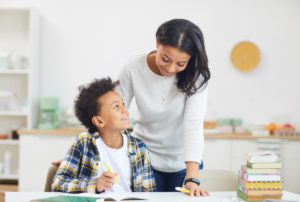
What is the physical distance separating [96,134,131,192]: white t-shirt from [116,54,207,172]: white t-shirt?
0.62 feet

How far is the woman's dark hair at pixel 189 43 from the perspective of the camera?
191 cm

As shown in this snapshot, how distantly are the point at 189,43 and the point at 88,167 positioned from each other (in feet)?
2.16

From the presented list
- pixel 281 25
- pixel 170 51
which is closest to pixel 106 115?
pixel 170 51

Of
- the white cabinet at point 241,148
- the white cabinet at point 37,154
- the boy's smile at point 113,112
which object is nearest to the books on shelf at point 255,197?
the boy's smile at point 113,112

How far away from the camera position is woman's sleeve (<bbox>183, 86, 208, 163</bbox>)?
6.88 feet

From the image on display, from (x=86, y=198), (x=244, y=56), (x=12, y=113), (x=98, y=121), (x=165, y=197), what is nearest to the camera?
(x=86, y=198)

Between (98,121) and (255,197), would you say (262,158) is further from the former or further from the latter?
(98,121)

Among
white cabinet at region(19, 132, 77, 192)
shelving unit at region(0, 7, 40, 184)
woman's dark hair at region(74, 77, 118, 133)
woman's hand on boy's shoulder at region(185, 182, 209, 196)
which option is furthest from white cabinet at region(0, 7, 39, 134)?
woman's hand on boy's shoulder at region(185, 182, 209, 196)

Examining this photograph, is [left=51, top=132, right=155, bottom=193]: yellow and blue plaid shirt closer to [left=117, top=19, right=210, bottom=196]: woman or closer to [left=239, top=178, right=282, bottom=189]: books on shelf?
[left=117, top=19, right=210, bottom=196]: woman

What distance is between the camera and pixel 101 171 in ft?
6.92

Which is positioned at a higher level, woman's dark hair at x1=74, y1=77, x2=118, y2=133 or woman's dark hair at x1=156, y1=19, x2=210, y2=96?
woman's dark hair at x1=156, y1=19, x2=210, y2=96

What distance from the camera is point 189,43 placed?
1.93 m

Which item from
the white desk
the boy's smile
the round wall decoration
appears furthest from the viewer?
the round wall decoration

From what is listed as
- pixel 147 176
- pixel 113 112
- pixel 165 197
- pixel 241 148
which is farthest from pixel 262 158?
pixel 241 148
